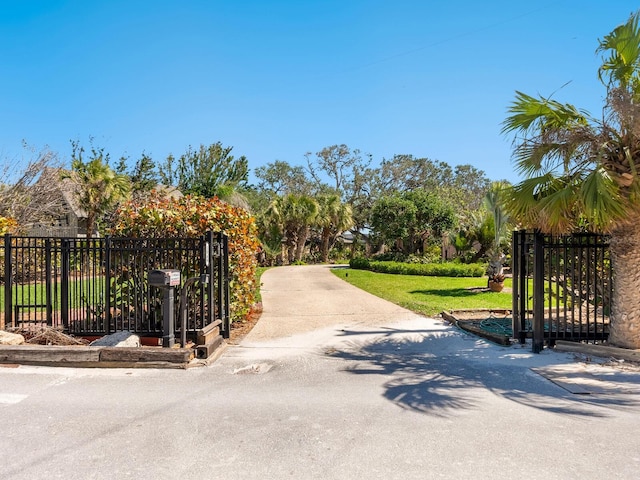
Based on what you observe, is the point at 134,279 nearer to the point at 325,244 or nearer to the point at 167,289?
the point at 167,289

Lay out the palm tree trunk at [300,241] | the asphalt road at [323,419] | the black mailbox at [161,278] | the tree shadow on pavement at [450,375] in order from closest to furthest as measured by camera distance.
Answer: the asphalt road at [323,419]
the tree shadow on pavement at [450,375]
the black mailbox at [161,278]
the palm tree trunk at [300,241]

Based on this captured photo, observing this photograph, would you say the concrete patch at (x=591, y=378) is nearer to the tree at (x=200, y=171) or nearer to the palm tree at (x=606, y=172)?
the palm tree at (x=606, y=172)

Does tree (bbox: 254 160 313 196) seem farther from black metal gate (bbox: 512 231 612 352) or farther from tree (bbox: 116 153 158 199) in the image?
black metal gate (bbox: 512 231 612 352)

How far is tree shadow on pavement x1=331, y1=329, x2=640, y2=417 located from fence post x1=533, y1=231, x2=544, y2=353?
18.0 inches

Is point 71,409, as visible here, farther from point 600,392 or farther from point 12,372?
point 600,392

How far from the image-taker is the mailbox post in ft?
20.5

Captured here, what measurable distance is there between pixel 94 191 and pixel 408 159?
36.5m

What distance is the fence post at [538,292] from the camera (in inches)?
271

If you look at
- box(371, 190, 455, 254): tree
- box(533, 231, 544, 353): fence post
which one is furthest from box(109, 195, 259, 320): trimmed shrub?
box(371, 190, 455, 254): tree

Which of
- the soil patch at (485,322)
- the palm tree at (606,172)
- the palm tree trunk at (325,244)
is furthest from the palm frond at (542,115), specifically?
the palm tree trunk at (325,244)

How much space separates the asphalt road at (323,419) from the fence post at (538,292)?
0.77 feet

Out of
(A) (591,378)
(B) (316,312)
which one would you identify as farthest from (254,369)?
(B) (316,312)

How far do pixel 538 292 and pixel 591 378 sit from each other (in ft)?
5.00

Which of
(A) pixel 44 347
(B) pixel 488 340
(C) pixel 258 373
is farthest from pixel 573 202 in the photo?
(A) pixel 44 347
